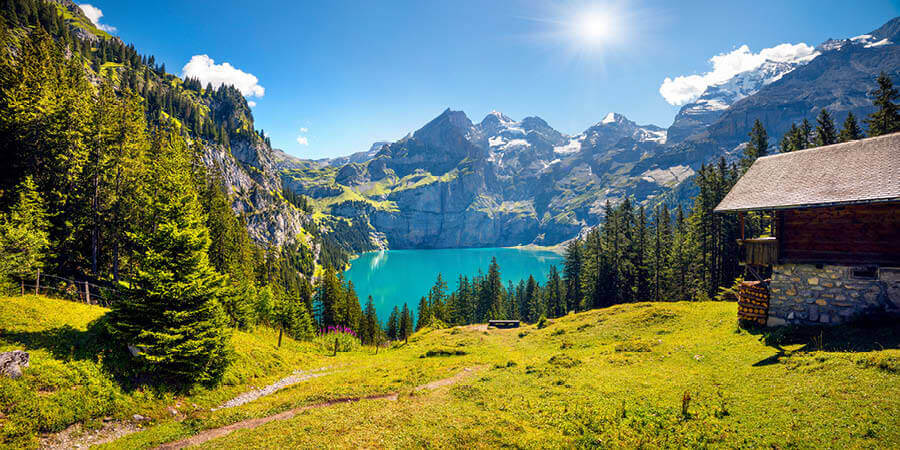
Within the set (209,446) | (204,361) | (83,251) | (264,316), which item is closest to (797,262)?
(209,446)

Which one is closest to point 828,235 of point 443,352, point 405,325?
point 443,352

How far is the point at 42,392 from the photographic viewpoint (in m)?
14.8

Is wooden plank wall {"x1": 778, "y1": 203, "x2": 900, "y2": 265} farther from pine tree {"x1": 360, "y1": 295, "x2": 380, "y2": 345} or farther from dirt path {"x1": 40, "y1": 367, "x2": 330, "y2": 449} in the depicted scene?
pine tree {"x1": 360, "y1": 295, "x2": 380, "y2": 345}

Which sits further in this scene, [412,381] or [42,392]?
[412,381]

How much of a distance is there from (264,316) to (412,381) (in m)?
40.0

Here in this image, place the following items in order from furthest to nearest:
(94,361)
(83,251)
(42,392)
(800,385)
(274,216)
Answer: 1. (274,216)
2. (83,251)
3. (94,361)
4. (42,392)
5. (800,385)

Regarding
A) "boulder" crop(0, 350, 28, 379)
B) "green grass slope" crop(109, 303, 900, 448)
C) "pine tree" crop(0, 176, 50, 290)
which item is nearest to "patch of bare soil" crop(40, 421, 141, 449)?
"green grass slope" crop(109, 303, 900, 448)

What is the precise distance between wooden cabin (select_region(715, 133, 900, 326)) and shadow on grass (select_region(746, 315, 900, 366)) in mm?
800

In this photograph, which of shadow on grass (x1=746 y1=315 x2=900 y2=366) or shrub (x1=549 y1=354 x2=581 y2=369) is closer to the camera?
shadow on grass (x1=746 y1=315 x2=900 y2=366)

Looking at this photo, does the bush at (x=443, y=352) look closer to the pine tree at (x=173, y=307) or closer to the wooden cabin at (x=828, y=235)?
the pine tree at (x=173, y=307)

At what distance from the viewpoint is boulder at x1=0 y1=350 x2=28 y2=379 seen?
14.3 metres

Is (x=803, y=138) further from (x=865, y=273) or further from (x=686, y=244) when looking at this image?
(x=865, y=273)

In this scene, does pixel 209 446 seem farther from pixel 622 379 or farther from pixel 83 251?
pixel 83 251

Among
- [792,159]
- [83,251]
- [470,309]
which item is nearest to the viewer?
[792,159]
